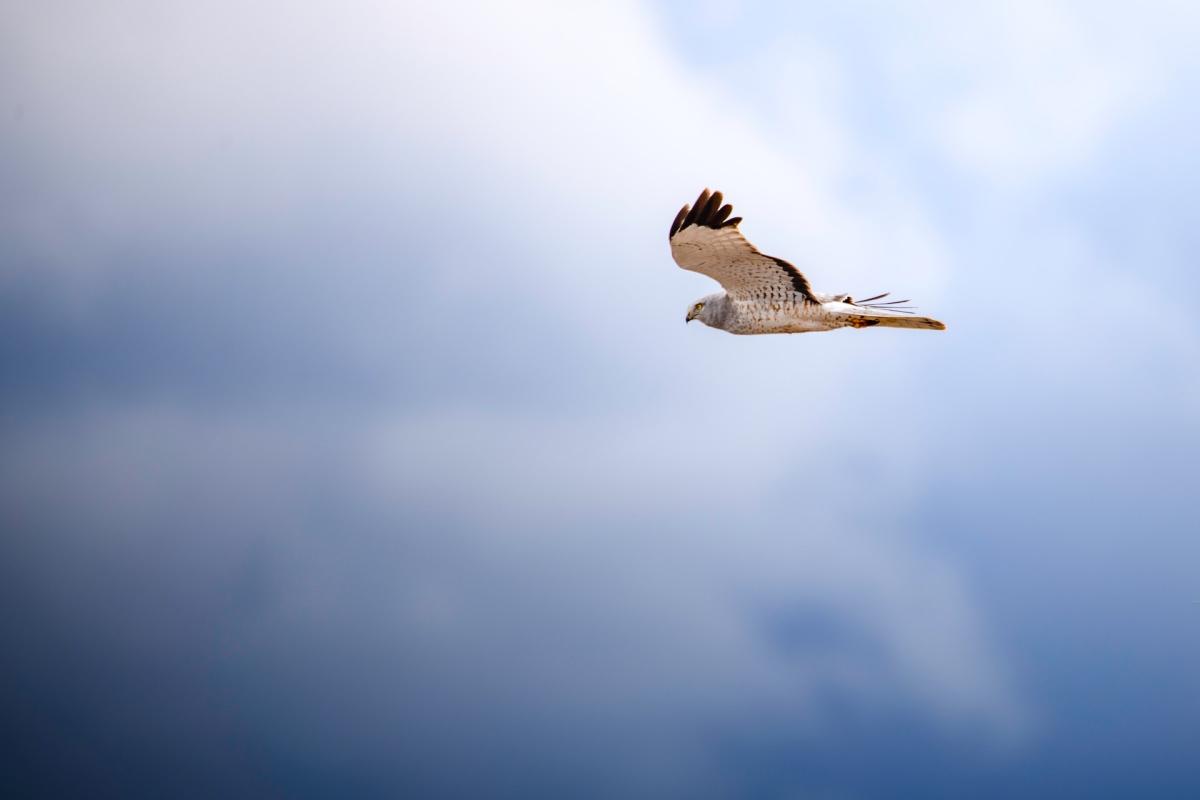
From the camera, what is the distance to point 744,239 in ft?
57.5

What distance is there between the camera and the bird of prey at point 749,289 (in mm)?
17453

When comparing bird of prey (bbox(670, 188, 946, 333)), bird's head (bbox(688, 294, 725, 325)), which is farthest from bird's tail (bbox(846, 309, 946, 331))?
bird's head (bbox(688, 294, 725, 325))

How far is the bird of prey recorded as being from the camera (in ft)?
57.3

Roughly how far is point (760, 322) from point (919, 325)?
2.40 m

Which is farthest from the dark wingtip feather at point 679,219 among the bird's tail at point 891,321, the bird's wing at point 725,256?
the bird's tail at point 891,321

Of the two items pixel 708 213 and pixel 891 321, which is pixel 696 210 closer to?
pixel 708 213

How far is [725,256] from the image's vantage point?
18016mm

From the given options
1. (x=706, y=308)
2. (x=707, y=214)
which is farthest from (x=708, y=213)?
(x=706, y=308)

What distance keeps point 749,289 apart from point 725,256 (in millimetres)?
1003

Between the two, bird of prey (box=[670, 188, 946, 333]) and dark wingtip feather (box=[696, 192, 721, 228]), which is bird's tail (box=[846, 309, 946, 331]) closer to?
bird of prey (box=[670, 188, 946, 333])

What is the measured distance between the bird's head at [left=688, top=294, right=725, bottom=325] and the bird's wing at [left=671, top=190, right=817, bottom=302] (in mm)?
268

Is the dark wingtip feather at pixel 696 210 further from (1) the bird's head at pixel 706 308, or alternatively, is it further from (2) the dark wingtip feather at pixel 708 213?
(1) the bird's head at pixel 706 308

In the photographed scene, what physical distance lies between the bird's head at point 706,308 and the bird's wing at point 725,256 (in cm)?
27

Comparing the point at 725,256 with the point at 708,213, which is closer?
the point at 708,213
